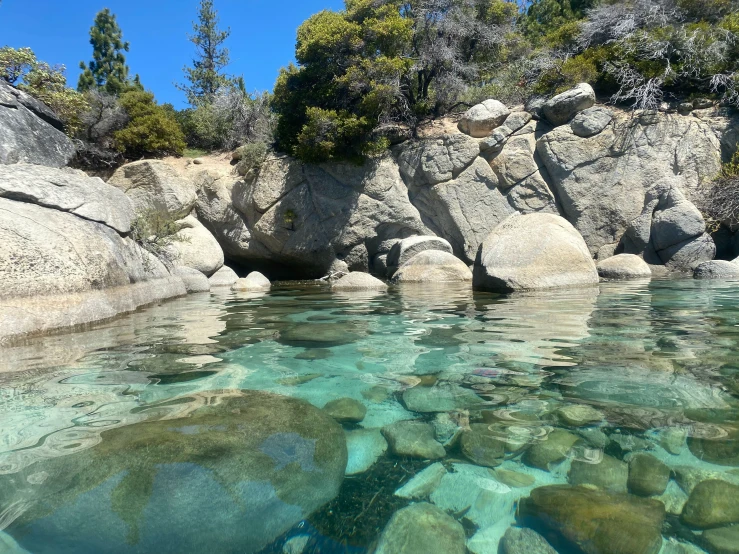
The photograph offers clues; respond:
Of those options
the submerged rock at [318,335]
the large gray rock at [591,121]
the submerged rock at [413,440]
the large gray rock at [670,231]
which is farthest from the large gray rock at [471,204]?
the submerged rock at [413,440]

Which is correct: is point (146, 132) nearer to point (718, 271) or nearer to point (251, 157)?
point (251, 157)

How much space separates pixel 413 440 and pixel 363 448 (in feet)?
0.69

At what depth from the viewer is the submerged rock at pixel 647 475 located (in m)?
1.77

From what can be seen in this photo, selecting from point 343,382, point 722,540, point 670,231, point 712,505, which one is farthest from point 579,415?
point 670,231

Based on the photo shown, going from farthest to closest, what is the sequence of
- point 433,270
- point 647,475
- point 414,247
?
point 414,247, point 433,270, point 647,475

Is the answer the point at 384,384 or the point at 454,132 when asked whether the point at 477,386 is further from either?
the point at 454,132

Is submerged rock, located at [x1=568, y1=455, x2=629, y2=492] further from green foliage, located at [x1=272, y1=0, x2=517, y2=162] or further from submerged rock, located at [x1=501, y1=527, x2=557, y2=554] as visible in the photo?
green foliage, located at [x1=272, y1=0, x2=517, y2=162]

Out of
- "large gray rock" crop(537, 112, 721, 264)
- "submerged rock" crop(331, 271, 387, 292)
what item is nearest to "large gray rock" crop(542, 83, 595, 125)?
"large gray rock" crop(537, 112, 721, 264)

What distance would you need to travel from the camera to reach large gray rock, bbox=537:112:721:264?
14.9 m

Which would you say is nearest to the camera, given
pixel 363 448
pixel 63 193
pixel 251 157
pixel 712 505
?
pixel 712 505

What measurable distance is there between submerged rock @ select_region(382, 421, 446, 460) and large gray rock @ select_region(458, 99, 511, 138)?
14.4 metres

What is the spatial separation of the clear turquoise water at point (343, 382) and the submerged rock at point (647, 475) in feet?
0.19

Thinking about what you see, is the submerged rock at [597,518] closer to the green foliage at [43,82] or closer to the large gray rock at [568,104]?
the green foliage at [43,82]

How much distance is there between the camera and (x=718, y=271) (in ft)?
33.8
